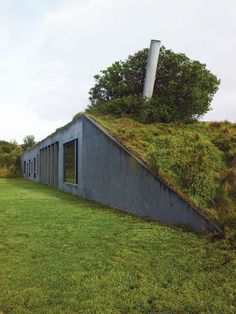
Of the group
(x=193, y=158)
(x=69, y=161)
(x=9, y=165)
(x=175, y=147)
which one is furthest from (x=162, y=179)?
(x=9, y=165)

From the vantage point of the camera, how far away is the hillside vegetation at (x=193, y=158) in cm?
814

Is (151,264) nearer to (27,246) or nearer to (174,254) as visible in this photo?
(174,254)

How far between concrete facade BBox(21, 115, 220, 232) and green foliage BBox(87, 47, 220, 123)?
2.23 metres

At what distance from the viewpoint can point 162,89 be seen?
16625 mm

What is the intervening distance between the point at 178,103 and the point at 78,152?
15.1 feet

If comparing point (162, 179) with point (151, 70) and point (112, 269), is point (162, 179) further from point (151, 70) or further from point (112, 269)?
point (151, 70)

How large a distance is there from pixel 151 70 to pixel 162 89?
1.03 m

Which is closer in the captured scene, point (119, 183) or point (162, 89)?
point (119, 183)

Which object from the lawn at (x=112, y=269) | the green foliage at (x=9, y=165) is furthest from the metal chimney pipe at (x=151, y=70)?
the green foliage at (x=9, y=165)

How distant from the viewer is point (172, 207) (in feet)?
27.2

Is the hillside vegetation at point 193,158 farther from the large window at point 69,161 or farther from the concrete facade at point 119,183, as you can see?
the large window at point 69,161

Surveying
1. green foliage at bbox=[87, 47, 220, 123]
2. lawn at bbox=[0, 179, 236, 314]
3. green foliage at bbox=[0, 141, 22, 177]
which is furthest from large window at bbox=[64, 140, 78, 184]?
green foliage at bbox=[0, 141, 22, 177]

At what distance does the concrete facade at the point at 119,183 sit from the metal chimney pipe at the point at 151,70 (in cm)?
293

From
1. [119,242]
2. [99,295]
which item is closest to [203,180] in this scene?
[119,242]
